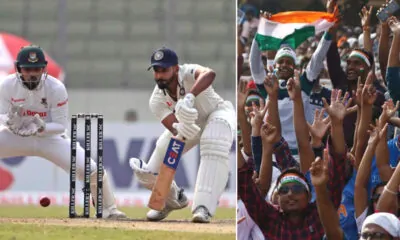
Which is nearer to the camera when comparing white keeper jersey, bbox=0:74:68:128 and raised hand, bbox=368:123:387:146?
raised hand, bbox=368:123:387:146

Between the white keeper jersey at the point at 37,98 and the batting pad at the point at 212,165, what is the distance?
1.15 metres

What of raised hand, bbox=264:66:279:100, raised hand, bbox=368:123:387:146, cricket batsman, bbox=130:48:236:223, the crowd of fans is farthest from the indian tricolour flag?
cricket batsman, bbox=130:48:236:223

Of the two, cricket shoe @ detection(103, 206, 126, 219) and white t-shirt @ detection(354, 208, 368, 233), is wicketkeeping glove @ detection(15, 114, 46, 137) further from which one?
white t-shirt @ detection(354, 208, 368, 233)

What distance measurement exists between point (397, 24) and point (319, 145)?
74 centimetres

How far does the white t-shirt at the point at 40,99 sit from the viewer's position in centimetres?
750

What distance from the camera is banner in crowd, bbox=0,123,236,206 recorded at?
12750mm

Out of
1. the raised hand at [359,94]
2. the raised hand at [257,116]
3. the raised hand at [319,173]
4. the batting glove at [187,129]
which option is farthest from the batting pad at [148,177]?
the raised hand at [319,173]

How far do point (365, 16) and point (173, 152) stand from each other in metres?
1.73

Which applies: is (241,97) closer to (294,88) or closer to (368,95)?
(294,88)

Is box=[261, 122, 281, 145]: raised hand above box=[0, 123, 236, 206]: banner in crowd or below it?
above

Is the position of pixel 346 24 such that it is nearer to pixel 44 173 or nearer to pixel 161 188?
pixel 161 188

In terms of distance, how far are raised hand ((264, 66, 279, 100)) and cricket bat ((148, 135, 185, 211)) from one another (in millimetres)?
1345

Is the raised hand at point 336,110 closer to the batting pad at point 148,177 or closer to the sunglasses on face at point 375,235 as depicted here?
the sunglasses on face at point 375,235

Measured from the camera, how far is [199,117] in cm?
734
